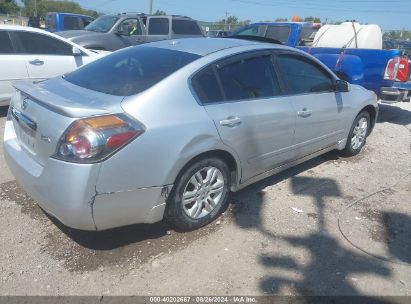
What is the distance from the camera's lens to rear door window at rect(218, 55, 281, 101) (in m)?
3.52

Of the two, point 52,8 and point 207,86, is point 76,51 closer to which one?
point 207,86

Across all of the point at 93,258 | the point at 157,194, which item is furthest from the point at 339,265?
the point at 93,258

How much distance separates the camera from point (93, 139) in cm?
265

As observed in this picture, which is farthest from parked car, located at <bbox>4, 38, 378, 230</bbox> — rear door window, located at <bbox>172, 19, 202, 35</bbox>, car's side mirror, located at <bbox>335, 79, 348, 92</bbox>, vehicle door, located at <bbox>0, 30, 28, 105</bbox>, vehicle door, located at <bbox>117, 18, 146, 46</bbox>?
rear door window, located at <bbox>172, 19, 202, 35</bbox>

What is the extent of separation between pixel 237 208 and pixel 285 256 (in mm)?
866

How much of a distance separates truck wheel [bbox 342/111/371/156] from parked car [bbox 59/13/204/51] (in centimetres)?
731

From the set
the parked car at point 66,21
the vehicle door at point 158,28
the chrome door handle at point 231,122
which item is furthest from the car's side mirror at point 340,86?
the parked car at point 66,21

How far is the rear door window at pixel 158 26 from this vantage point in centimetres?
1270

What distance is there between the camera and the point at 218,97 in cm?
340

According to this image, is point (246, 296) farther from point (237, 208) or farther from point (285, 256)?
point (237, 208)

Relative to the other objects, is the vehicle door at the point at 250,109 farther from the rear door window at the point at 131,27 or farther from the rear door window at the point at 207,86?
the rear door window at the point at 131,27

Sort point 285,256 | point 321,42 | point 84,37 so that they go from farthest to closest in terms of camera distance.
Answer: point 84,37 → point 321,42 → point 285,256

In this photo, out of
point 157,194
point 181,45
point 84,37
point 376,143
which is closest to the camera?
point 157,194

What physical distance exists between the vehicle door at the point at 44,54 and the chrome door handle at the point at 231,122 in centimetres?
476
